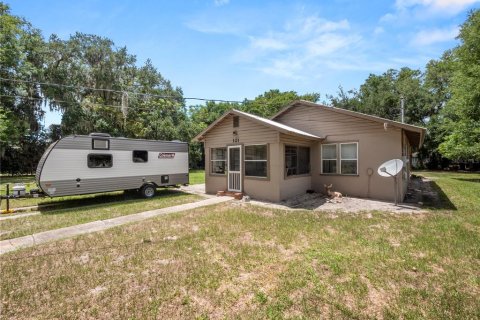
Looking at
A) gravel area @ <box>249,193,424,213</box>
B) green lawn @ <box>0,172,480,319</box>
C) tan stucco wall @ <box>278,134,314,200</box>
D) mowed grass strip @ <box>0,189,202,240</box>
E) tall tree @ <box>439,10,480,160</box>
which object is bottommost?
green lawn @ <box>0,172,480,319</box>

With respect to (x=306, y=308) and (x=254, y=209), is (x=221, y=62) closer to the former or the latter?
(x=254, y=209)

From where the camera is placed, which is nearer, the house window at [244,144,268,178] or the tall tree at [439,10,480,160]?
the house window at [244,144,268,178]

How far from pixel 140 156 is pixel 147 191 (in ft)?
5.49

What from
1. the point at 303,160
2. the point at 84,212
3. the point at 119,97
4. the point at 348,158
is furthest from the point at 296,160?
the point at 119,97

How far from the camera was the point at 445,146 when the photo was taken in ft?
75.4

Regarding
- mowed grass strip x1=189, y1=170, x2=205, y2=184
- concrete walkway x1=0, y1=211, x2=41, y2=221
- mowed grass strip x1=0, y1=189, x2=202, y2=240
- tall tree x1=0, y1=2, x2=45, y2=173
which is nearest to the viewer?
mowed grass strip x1=0, y1=189, x2=202, y2=240

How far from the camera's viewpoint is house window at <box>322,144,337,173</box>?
1119 centimetres

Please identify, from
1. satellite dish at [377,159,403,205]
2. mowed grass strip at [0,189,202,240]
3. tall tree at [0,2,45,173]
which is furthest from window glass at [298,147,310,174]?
tall tree at [0,2,45,173]

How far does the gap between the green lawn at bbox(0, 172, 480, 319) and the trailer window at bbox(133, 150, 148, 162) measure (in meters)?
4.94

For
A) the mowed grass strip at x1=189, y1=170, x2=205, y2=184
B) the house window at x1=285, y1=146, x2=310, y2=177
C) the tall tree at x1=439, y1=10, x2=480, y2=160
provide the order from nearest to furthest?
the house window at x1=285, y1=146, x2=310, y2=177 < the tall tree at x1=439, y1=10, x2=480, y2=160 < the mowed grass strip at x1=189, y1=170, x2=205, y2=184

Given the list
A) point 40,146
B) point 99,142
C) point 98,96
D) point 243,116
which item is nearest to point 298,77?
point 243,116

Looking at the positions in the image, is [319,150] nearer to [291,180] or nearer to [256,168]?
[291,180]

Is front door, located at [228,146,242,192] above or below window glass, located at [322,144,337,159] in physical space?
below

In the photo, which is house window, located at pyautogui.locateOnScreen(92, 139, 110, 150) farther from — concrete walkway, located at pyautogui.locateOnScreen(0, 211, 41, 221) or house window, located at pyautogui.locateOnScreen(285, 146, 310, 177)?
house window, located at pyautogui.locateOnScreen(285, 146, 310, 177)
